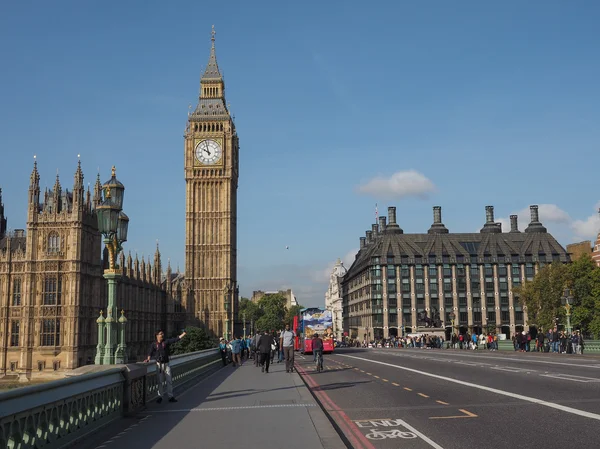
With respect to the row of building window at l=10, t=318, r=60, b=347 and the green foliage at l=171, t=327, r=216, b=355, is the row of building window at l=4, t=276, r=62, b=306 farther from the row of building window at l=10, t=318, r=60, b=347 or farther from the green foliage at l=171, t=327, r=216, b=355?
the green foliage at l=171, t=327, r=216, b=355

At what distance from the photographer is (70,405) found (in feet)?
32.4

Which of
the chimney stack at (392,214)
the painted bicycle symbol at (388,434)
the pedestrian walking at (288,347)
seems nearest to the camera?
the painted bicycle symbol at (388,434)

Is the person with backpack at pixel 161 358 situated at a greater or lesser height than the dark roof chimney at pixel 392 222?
lesser

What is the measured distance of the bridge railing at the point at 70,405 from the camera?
25.1 feet

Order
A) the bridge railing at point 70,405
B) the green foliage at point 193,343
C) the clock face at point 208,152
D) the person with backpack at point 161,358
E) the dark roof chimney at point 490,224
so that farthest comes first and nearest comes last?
the dark roof chimney at point 490,224 → the clock face at point 208,152 → the green foliage at point 193,343 → the person with backpack at point 161,358 → the bridge railing at point 70,405

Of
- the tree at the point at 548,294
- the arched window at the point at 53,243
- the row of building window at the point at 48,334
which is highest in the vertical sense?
the arched window at the point at 53,243

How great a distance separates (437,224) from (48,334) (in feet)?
263

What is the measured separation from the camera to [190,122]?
371 feet

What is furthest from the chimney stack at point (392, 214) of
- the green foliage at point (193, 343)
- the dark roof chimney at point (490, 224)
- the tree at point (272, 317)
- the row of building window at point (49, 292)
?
the row of building window at point (49, 292)

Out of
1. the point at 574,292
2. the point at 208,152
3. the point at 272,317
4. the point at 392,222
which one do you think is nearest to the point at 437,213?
the point at 392,222

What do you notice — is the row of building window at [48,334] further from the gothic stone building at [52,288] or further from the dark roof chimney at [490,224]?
the dark roof chimney at [490,224]

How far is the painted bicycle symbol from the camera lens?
35.0ft

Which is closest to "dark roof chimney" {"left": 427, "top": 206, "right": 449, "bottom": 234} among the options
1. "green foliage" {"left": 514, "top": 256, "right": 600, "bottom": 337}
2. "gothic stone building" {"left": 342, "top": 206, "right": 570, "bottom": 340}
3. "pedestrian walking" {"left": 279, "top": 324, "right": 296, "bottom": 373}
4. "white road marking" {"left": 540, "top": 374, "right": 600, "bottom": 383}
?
"gothic stone building" {"left": 342, "top": 206, "right": 570, "bottom": 340}

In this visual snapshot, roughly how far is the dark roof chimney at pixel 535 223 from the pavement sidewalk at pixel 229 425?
4512 inches
